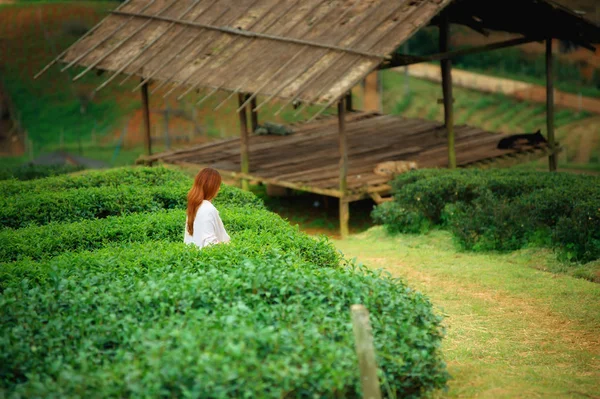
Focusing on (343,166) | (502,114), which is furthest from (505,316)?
(502,114)

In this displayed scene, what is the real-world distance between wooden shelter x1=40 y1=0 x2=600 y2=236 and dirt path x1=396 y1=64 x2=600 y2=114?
8930mm

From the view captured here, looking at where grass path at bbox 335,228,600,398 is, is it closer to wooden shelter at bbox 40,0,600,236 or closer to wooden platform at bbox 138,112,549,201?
wooden platform at bbox 138,112,549,201

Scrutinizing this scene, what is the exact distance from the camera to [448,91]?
15.5 metres

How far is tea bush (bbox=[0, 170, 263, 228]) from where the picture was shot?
403 inches

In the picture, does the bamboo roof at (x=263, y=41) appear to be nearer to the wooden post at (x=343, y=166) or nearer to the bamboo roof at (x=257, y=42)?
the bamboo roof at (x=257, y=42)

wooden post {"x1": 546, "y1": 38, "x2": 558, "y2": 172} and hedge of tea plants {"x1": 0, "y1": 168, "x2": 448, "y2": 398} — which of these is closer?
hedge of tea plants {"x1": 0, "y1": 168, "x2": 448, "y2": 398}

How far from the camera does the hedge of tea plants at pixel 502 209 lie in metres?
10.1

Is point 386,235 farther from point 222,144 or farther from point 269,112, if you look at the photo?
point 269,112

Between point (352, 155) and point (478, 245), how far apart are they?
588 centimetres

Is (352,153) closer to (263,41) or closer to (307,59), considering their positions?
(263,41)

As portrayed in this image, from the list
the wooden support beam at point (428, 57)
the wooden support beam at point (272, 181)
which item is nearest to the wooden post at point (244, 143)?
the wooden support beam at point (272, 181)

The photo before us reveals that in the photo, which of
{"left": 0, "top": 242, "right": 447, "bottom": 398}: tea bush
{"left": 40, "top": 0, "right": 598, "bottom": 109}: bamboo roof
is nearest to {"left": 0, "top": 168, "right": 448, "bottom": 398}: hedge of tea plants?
{"left": 0, "top": 242, "right": 447, "bottom": 398}: tea bush

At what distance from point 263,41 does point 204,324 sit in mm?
10019

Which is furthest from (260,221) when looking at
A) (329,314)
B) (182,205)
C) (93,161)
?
(93,161)
